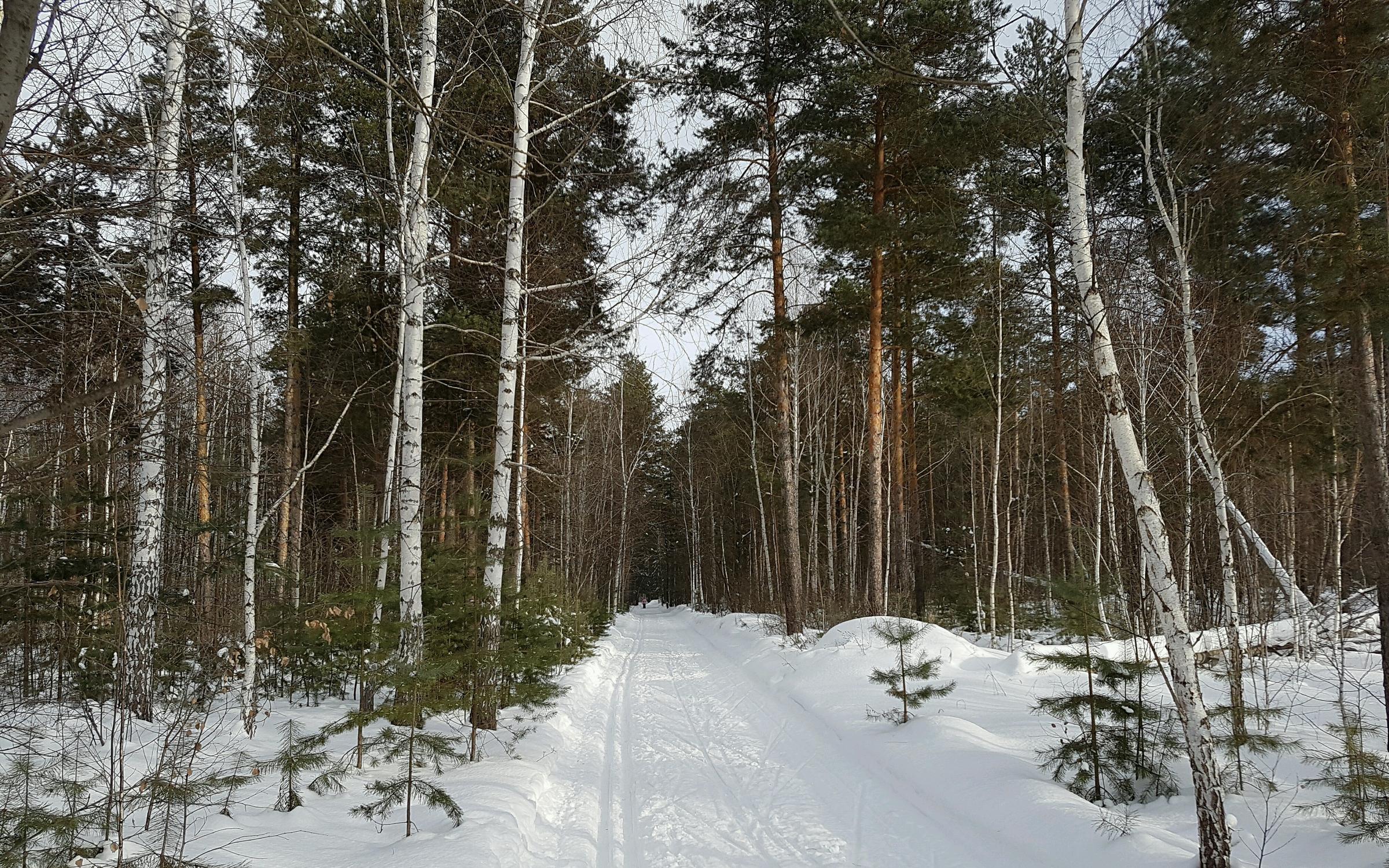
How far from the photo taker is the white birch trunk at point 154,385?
3951 mm

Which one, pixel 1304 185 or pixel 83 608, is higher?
pixel 1304 185

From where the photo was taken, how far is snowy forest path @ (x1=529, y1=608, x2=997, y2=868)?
15.3 ft

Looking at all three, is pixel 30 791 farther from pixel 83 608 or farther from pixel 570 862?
pixel 83 608

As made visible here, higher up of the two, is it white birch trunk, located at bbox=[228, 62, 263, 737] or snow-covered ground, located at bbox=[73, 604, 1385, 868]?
white birch trunk, located at bbox=[228, 62, 263, 737]

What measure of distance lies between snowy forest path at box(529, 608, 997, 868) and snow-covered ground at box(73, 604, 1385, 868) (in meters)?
0.02

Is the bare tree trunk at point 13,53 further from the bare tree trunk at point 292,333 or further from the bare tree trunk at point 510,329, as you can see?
the bare tree trunk at point 292,333

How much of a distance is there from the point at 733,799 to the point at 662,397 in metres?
6.78

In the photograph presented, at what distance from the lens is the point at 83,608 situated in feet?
21.1

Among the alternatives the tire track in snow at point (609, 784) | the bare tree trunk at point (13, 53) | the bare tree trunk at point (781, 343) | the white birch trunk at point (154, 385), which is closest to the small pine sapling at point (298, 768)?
the white birch trunk at point (154, 385)

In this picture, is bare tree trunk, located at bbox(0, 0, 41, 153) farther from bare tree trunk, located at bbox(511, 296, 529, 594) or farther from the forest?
bare tree trunk, located at bbox(511, 296, 529, 594)

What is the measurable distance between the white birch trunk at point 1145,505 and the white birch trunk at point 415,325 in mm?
5223

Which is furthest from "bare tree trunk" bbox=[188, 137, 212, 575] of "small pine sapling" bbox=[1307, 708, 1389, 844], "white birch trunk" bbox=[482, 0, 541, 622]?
"small pine sapling" bbox=[1307, 708, 1389, 844]

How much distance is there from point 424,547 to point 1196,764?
6996 mm

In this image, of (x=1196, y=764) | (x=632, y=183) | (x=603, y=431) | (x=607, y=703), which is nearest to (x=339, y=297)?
(x=632, y=183)
